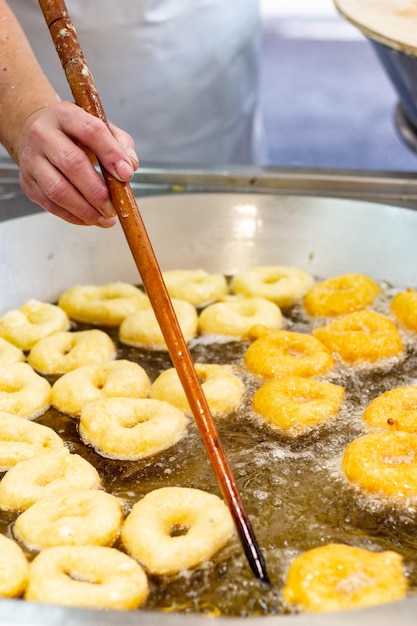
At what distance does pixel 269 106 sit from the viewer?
20.9 feet

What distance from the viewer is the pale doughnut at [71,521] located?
1170mm

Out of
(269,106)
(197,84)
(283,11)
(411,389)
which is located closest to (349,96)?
(269,106)

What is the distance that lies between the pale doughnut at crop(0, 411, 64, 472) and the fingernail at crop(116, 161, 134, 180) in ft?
1.65

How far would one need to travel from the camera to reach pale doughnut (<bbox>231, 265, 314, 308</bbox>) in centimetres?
191

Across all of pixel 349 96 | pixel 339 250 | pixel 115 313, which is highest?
pixel 115 313

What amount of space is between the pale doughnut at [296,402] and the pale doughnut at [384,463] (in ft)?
0.36

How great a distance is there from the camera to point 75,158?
1.29 metres

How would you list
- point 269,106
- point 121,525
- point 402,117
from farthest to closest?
point 269,106, point 402,117, point 121,525

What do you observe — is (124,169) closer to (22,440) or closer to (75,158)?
(75,158)

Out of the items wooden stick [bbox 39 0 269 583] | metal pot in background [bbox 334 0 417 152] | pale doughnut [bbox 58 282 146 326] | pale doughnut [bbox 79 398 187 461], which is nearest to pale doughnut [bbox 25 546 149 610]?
wooden stick [bbox 39 0 269 583]

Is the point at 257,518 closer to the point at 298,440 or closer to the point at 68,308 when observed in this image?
the point at 298,440

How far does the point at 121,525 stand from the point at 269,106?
558cm

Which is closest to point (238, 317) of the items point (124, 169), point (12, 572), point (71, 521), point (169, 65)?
point (124, 169)

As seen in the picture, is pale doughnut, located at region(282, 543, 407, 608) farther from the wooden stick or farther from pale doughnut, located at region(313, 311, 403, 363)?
pale doughnut, located at region(313, 311, 403, 363)
